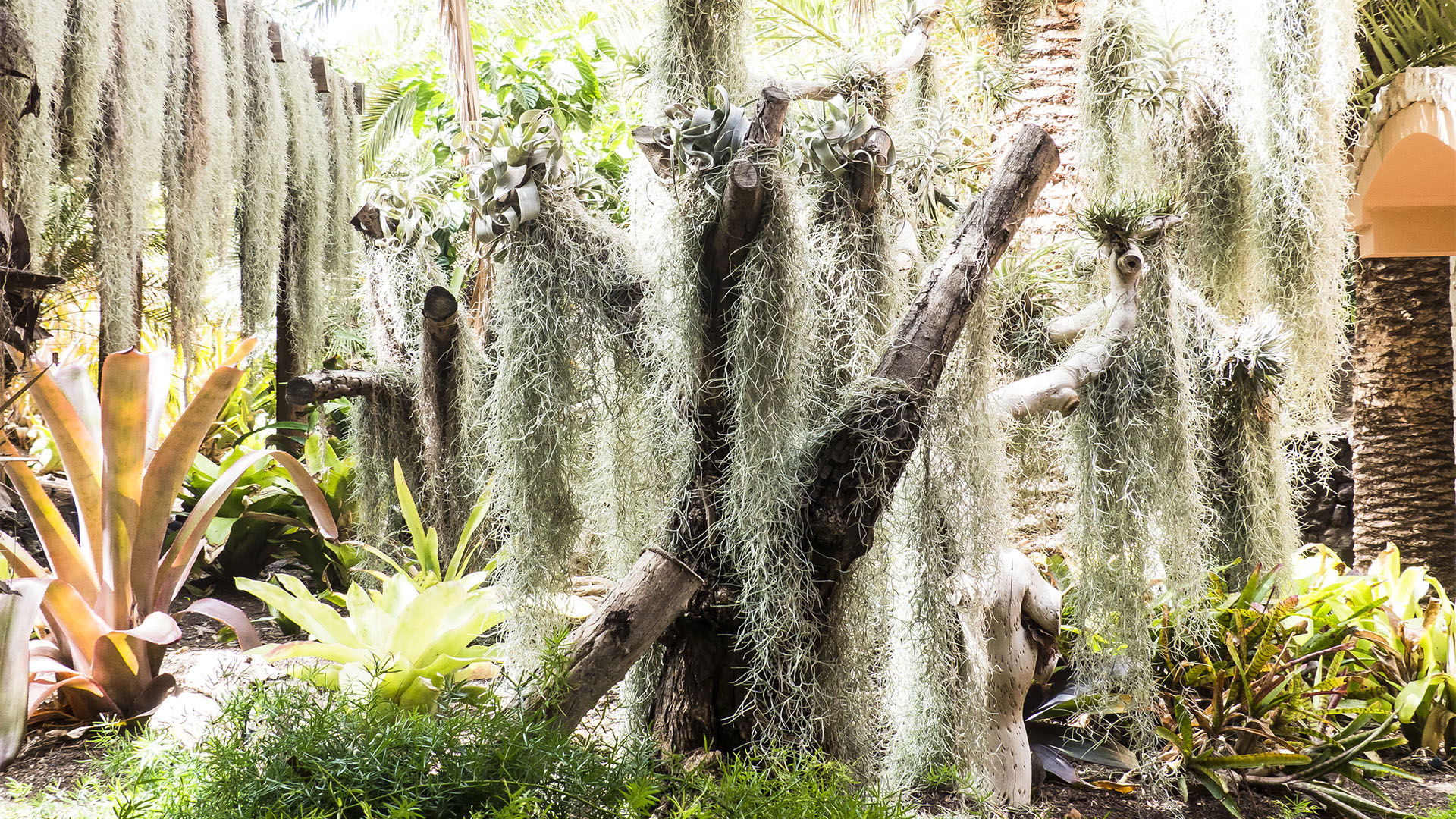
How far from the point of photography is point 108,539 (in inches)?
88.1

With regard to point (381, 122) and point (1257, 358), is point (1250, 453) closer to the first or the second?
point (1257, 358)

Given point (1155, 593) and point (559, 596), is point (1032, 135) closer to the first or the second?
point (559, 596)

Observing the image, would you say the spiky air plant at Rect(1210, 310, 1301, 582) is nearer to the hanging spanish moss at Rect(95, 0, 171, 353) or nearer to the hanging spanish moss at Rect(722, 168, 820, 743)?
the hanging spanish moss at Rect(722, 168, 820, 743)

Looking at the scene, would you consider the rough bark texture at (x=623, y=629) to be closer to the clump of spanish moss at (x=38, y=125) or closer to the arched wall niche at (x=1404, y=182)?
the clump of spanish moss at (x=38, y=125)

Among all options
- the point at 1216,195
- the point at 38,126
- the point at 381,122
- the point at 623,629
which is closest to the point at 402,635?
the point at 623,629

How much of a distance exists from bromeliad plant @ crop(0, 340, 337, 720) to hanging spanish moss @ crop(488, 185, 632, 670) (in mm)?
942

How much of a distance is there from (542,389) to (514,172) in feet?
1.39

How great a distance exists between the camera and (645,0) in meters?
2.38

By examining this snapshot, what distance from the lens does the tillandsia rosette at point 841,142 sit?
5.68ft

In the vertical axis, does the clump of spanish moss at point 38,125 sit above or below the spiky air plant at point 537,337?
above

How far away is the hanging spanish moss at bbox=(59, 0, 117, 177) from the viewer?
3098 mm

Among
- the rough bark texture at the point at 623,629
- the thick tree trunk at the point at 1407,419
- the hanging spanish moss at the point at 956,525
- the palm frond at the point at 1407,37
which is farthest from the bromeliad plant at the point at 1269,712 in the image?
the palm frond at the point at 1407,37

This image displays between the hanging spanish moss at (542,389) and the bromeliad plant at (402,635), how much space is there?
0.19 metres

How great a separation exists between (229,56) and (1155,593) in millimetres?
4604
